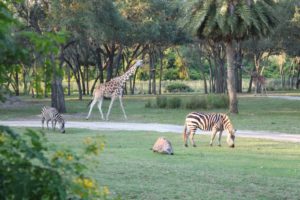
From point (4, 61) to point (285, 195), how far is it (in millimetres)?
7014

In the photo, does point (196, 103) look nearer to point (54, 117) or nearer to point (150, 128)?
point (150, 128)

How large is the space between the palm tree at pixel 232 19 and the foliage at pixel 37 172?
96.1 feet

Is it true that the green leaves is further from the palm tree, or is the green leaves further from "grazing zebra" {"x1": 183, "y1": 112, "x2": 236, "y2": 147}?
"grazing zebra" {"x1": 183, "y1": 112, "x2": 236, "y2": 147}

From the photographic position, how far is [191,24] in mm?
34719

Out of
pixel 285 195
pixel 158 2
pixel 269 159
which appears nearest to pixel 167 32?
pixel 158 2

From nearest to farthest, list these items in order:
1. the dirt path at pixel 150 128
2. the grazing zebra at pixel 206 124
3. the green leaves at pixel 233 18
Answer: the grazing zebra at pixel 206 124 → the dirt path at pixel 150 128 → the green leaves at pixel 233 18

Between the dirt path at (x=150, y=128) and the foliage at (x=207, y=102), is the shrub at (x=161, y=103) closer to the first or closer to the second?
the foliage at (x=207, y=102)

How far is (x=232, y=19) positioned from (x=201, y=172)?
22106 millimetres

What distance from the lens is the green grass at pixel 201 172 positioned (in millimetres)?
9984

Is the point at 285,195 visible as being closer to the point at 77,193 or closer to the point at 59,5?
the point at 77,193

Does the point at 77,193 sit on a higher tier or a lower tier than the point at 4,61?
lower

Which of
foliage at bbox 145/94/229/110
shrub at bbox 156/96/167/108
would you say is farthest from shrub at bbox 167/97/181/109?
shrub at bbox 156/96/167/108

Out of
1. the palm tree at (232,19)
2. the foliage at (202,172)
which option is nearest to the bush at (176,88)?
the palm tree at (232,19)

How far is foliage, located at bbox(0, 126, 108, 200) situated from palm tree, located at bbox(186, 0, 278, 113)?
29293mm
